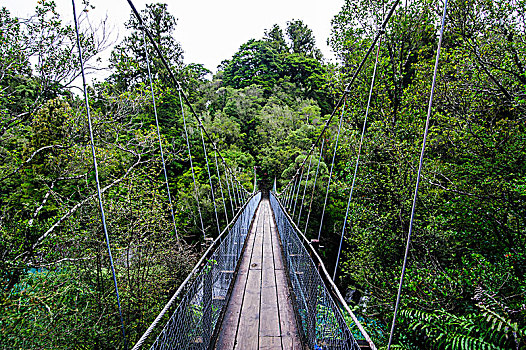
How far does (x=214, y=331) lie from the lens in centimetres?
204

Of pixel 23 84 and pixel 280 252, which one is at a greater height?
pixel 23 84

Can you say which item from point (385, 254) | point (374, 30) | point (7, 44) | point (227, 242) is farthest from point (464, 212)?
point (7, 44)

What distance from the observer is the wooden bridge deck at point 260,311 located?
1.98m

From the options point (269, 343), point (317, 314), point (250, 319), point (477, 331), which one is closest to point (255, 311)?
point (250, 319)

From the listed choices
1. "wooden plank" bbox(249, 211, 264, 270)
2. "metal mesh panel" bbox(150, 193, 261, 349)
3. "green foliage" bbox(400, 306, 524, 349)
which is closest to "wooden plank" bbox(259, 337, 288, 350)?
"metal mesh panel" bbox(150, 193, 261, 349)

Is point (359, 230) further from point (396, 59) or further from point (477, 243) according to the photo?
point (396, 59)

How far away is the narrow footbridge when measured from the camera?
4.00ft

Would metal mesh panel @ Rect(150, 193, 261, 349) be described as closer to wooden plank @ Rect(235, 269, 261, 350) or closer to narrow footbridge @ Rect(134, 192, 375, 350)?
narrow footbridge @ Rect(134, 192, 375, 350)

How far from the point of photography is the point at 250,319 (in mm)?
2299

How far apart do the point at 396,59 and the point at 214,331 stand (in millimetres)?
7572

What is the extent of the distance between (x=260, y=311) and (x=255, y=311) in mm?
43

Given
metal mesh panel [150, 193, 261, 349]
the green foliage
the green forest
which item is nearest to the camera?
metal mesh panel [150, 193, 261, 349]

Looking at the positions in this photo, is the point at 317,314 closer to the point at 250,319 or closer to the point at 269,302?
the point at 250,319

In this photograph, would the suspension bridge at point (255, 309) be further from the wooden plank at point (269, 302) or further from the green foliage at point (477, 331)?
the green foliage at point (477, 331)
